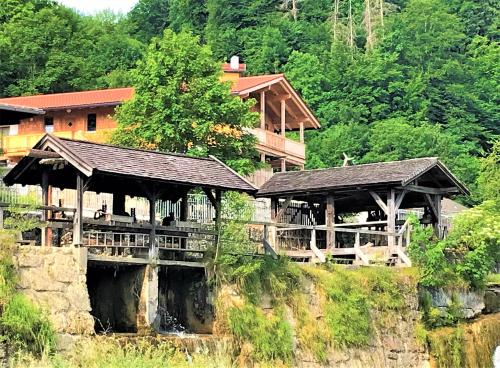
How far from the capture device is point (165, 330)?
28078 mm

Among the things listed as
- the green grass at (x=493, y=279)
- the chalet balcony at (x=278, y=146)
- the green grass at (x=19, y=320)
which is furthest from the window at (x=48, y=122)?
the green grass at (x=19, y=320)

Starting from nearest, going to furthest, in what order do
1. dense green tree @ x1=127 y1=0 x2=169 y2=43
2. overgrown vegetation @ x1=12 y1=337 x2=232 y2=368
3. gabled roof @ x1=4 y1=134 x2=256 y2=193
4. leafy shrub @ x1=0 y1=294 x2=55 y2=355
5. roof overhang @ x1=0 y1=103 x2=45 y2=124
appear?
1. overgrown vegetation @ x1=12 y1=337 x2=232 y2=368
2. leafy shrub @ x1=0 y1=294 x2=55 y2=355
3. gabled roof @ x1=4 y1=134 x2=256 y2=193
4. roof overhang @ x1=0 y1=103 x2=45 y2=124
5. dense green tree @ x1=127 y1=0 x2=169 y2=43

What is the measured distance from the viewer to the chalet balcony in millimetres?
48562

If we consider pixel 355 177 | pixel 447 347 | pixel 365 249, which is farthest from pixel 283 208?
pixel 447 347

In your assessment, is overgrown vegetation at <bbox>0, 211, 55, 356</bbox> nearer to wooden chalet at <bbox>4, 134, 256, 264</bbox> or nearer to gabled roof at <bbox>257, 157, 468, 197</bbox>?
wooden chalet at <bbox>4, 134, 256, 264</bbox>

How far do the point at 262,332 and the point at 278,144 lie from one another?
23.7 m

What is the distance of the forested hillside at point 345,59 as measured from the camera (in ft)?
222

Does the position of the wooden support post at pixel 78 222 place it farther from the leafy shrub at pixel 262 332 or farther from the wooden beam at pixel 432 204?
the wooden beam at pixel 432 204

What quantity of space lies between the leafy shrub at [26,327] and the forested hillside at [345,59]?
141ft

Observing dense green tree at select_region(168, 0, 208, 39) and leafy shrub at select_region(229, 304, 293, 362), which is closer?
leafy shrub at select_region(229, 304, 293, 362)

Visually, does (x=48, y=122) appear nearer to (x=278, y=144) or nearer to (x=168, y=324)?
(x=278, y=144)

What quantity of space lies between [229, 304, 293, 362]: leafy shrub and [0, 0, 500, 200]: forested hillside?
3690cm

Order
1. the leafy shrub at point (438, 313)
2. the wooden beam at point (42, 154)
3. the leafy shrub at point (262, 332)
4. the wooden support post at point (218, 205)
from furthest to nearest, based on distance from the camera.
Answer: the leafy shrub at point (438, 313), the wooden support post at point (218, 205), the leafy shrub at point (262, 332), the wooden beam at point (42, 154)

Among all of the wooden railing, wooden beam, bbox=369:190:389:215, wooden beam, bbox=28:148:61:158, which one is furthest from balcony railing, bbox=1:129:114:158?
wooden beam, bbox=28:148:61:158
